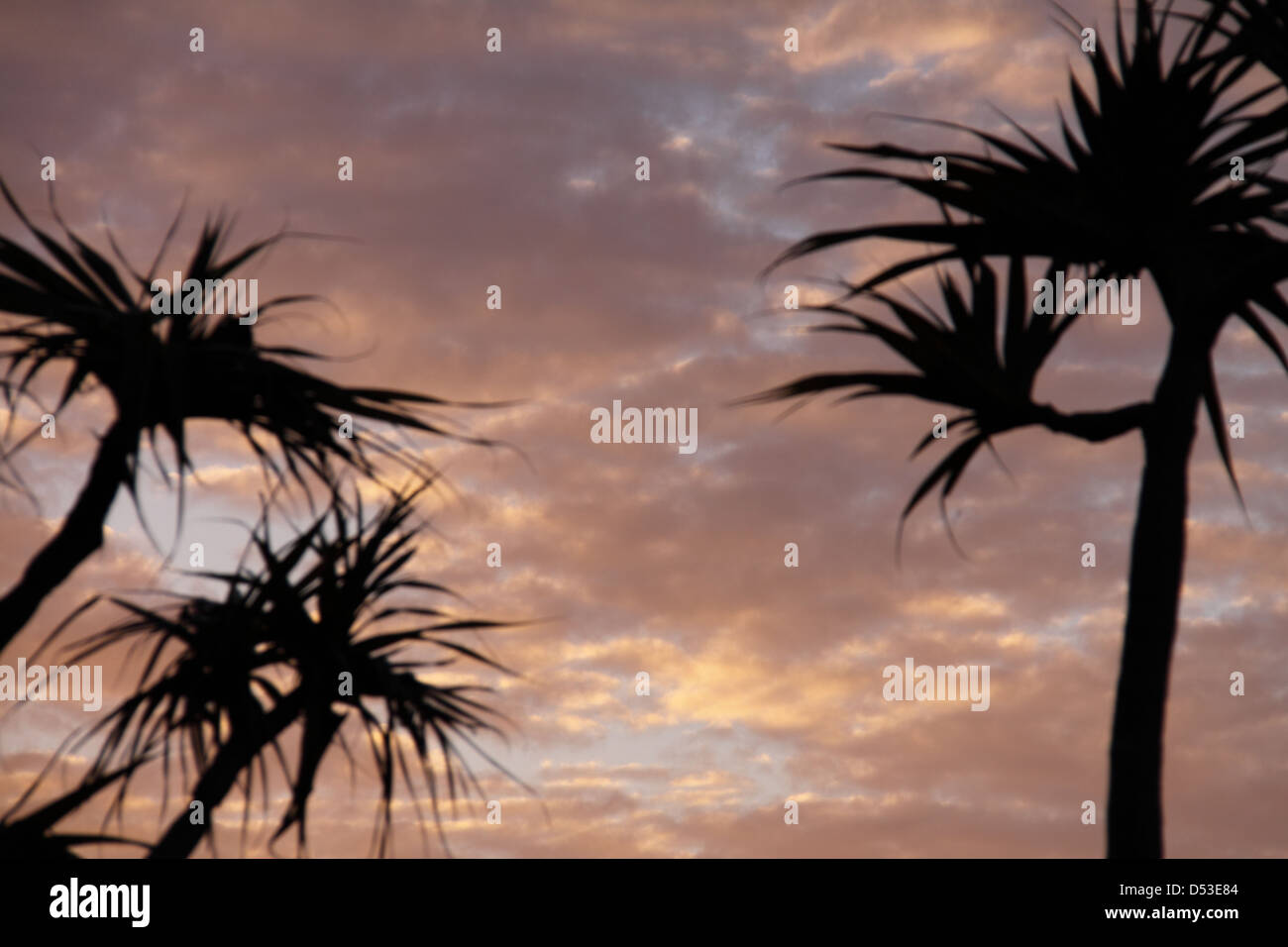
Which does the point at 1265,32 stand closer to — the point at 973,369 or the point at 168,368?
the point at 973,369

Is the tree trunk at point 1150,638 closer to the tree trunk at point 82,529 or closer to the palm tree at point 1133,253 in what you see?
the palm tree at point 1133,253

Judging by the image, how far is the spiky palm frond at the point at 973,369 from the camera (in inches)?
199

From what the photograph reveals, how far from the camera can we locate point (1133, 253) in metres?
5.68

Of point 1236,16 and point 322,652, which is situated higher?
point 1236,16

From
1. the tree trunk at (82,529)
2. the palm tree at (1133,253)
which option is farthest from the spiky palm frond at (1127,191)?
the tree trunk at (82,529)

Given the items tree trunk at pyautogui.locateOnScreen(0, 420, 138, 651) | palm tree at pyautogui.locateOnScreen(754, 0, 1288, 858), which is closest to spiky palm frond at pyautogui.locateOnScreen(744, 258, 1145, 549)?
palm tree at pyautogui.locateOnScreen(754, 0, 1288, 858)

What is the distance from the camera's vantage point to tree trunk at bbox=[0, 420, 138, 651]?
5172 mm

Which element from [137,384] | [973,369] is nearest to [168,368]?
[137,384]

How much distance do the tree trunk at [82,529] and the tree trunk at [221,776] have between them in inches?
56.9

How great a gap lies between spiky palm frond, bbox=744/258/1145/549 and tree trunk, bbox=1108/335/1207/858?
0.20m
